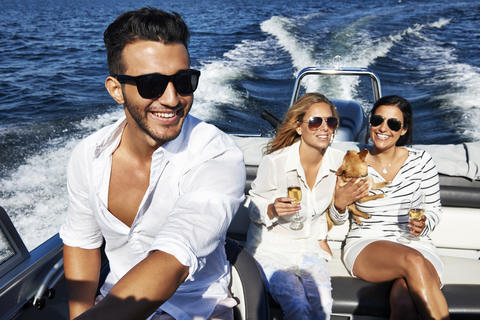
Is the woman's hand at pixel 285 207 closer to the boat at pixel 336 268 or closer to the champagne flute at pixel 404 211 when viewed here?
the boat at pixel 336 268

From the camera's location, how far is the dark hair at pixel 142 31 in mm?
1040

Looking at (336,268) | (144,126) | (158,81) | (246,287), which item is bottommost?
(336,268)

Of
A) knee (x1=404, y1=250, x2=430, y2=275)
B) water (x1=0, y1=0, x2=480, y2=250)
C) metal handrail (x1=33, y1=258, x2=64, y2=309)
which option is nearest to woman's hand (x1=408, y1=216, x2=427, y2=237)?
knee (x1=404, y1=250, x2=430, y2=275)

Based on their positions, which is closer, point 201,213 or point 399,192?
point 201,213

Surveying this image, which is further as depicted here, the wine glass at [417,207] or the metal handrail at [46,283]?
the wine glass at [417,207]

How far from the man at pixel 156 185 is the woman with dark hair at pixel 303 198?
2.14ft

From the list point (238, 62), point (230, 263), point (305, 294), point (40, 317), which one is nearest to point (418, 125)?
point (238, 62)

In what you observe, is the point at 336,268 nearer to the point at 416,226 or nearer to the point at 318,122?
the point at 416,226

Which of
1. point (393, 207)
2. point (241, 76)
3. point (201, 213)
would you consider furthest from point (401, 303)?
point (241, 76)

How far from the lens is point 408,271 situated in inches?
64.9

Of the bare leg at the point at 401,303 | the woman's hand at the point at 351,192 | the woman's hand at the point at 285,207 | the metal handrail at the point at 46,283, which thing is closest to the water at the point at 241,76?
the metal handrail at the point at 46,283

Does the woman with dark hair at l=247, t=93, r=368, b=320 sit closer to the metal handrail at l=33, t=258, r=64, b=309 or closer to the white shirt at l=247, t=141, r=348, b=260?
the white shirt at l=247, t=141, r=348, b=260

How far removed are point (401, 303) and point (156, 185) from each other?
117cm

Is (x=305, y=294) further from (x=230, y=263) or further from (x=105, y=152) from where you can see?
(x=105, y=152)
